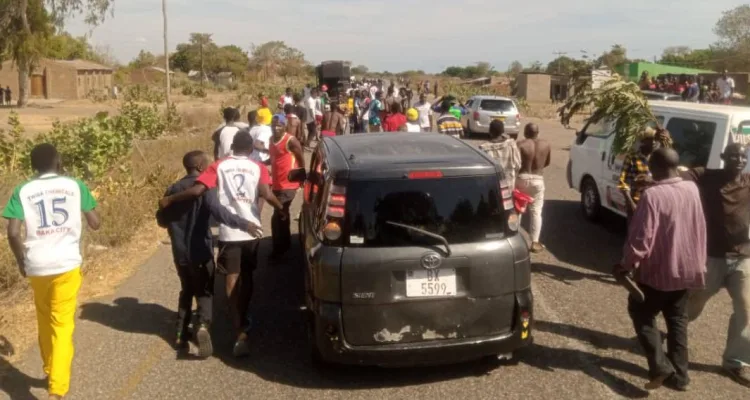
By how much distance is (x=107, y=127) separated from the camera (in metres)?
13.1

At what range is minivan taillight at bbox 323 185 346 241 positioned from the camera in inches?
194

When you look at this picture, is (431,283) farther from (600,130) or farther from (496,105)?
(496,105)

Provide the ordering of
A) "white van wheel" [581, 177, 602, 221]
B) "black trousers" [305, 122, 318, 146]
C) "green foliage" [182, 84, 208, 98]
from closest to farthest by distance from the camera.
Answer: "white van wheel" [581, 177, 602, 221] < "black trousers" [305, 122, 318, 146] < "green foliage" [182, 84, 208, 98]

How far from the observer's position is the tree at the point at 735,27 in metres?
71.9

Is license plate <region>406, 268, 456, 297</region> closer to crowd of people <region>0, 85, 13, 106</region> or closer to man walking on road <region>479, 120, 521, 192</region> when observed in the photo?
man walking on road <region>479, 120, 521, 192</region>

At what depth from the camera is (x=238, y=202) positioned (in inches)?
225

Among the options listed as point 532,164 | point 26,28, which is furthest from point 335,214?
point 26,28

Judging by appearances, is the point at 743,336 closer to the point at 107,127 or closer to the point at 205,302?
the point at 205,302

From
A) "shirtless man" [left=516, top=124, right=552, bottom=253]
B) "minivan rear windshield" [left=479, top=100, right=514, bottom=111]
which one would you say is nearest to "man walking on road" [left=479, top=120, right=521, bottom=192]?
"shirtless man" [left=516, top=124, right=552, bottom=253]

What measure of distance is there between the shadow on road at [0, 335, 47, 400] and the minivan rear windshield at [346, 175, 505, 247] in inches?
99.2

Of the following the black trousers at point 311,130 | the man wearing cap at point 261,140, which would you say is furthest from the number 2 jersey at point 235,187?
the black trousers at point 311,130

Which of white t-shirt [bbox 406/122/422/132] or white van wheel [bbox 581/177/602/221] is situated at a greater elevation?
white t-shirt [bbox 406/122/422/132]

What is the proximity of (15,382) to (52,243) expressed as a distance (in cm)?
124

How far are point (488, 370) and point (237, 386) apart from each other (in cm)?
184
